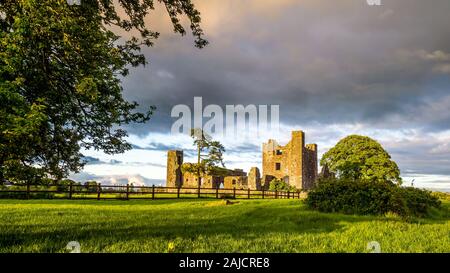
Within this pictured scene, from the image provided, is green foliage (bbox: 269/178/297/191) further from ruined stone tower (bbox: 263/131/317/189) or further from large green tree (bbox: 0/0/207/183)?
large green tree (bbox: 0/0/207/183)

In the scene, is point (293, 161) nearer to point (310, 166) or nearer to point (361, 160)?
point (310, 166)

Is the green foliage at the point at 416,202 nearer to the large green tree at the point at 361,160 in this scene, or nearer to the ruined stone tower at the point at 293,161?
the large green tree at the point at 361,160

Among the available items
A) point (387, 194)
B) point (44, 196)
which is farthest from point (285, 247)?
point (44, 196)

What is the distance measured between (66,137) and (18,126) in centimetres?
354

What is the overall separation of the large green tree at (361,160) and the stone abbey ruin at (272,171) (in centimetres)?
1809

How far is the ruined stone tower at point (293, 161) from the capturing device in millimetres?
54219

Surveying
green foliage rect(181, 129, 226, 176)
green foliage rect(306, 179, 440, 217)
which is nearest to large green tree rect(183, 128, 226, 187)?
green foliage rect(181, 129, 226, 176)

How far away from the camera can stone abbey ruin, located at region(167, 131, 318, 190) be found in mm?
54156

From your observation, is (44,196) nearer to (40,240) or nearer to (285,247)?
(40,240)

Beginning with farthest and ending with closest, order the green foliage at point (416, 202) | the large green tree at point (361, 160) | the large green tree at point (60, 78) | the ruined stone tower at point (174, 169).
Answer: the ruined stone tower at point (174, 169), the large green tree at point (361, 160), the green foliage at point (416, 202), the large green tree at point (60, 78)

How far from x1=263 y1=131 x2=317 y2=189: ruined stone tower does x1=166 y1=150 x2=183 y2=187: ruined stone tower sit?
1493 centimetres

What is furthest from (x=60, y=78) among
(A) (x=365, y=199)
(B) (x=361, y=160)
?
(B) (x=361, y=160)

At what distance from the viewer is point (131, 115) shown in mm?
9422

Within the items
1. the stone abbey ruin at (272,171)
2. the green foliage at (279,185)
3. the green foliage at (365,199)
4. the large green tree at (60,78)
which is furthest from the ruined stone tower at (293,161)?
the large green tree at (60,78)
